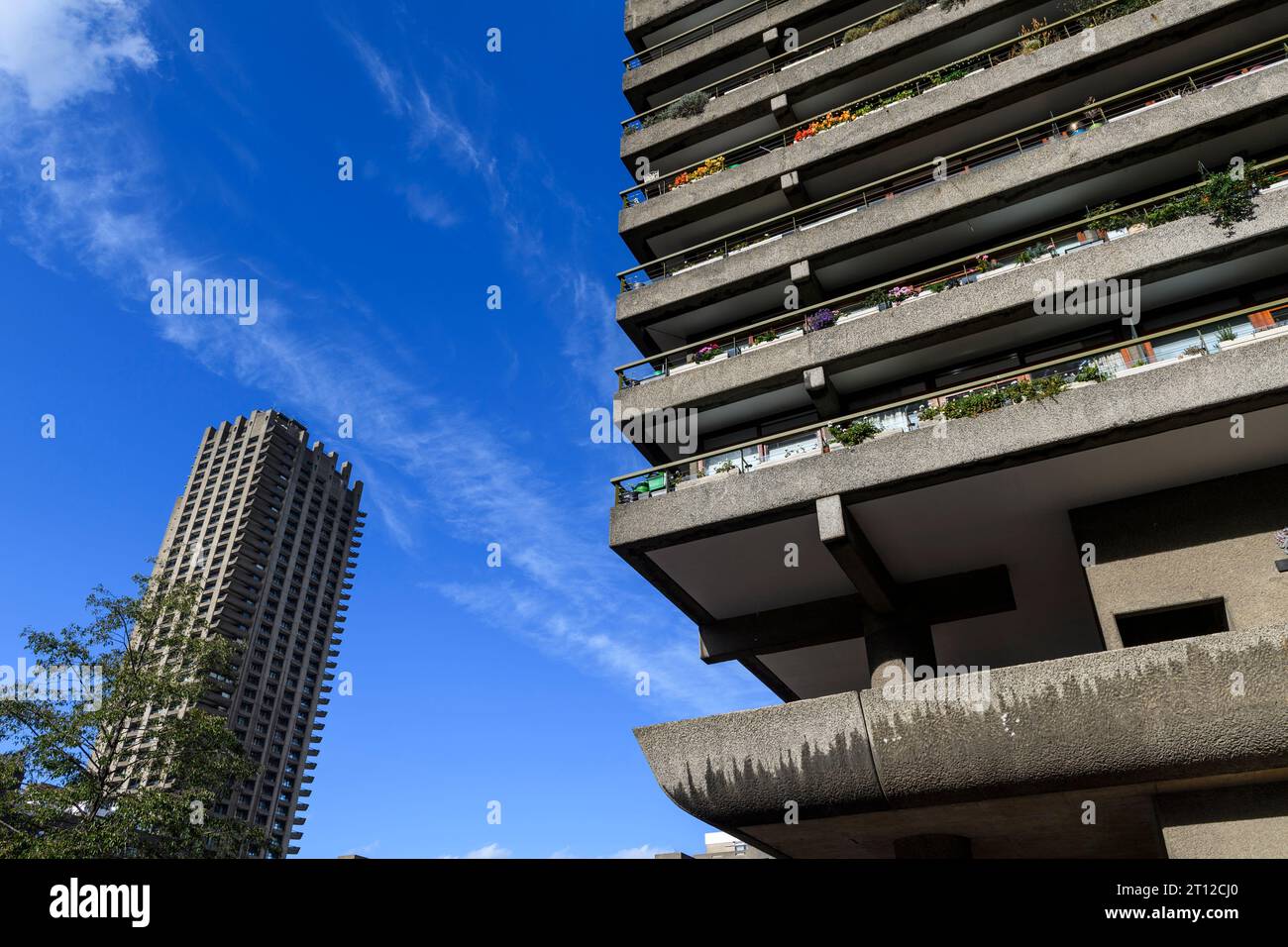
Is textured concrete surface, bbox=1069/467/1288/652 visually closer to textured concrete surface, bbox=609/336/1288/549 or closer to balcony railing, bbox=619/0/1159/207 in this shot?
A: textured concrete surface, bbox=609/336/1288/549

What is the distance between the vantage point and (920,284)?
1880 centimetres

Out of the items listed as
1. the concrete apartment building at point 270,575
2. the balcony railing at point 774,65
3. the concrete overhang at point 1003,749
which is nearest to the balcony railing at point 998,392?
the concrete overhang at point 1003,749

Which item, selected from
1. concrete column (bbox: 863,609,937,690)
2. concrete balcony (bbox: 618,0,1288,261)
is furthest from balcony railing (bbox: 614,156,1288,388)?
concrete column (bbox: 863,609,937,690)

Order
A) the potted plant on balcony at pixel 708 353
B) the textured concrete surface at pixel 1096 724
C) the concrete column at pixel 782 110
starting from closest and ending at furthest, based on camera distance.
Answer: the textured concrete surface at pixel 1096 724
the potted plant on balcony at pixel 708 353
the concrete column at pixel 782 110

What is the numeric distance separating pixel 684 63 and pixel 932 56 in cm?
809

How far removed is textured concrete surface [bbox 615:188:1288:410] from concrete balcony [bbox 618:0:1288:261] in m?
4.77

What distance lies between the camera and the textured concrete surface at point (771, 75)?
72.1ft

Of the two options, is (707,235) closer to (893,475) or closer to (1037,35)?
(1037,35)

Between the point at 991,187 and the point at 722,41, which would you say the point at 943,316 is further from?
the point at 722,41

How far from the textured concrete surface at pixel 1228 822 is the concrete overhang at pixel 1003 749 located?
32 centimetres

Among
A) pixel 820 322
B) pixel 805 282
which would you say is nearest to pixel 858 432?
pixel 820 322

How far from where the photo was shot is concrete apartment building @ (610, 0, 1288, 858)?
1223 centimetres

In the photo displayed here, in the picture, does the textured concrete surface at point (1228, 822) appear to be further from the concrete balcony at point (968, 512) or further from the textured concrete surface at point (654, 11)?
the textured concrete surface at point (654, 11)
